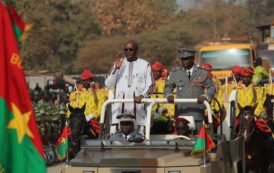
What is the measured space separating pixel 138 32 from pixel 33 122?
64821 millimetres

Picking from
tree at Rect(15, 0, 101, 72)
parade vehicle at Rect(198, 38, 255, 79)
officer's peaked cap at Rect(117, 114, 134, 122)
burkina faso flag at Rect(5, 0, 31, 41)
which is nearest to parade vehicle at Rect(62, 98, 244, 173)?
officer's peaked cap at Rect(117, 114, 134, 122)

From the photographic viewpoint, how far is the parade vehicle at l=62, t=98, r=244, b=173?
30.4 ft

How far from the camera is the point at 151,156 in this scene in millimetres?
9477

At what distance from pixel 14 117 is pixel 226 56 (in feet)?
72.5

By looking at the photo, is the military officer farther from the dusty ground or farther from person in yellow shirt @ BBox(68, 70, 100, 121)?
Result: the dusty ground

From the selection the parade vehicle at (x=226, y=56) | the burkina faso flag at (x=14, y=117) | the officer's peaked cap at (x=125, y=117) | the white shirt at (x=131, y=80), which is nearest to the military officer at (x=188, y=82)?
the white shirt at (x=131, y=80)

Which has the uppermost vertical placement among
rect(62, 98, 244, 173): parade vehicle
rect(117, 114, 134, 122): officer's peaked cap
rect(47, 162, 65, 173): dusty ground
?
rect(117, 114, 134, 122): officer's peaked cap

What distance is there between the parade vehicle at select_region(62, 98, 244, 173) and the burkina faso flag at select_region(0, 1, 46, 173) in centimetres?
232

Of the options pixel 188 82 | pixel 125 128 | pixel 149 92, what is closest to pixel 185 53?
pixel 188 82

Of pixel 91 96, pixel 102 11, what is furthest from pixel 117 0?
pixel 91 96

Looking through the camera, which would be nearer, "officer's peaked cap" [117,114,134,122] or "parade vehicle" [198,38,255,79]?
"officer's peaked cap" [117,114,134,122]

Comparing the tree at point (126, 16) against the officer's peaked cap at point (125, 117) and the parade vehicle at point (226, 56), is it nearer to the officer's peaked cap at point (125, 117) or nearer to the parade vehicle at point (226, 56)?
the parade vehicle at point (226, 56)

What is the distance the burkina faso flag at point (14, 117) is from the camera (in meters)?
7.04

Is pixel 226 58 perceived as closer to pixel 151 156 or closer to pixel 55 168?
pixel 55 168
